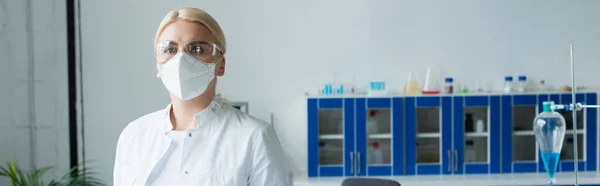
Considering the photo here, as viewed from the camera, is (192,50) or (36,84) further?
(36,84)

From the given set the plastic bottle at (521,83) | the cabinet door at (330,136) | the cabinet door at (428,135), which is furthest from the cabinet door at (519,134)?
the cabinet door at (330,136)

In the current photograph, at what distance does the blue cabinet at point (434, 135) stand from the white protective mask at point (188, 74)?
7.63 feet

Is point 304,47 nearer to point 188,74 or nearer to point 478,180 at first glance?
point 478,180

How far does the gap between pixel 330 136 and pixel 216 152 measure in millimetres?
2446

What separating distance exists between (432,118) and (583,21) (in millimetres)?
1311

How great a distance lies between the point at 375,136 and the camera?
388 centimetres

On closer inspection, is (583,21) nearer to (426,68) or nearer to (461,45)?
(461,45)

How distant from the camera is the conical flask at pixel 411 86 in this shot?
12.9 ft

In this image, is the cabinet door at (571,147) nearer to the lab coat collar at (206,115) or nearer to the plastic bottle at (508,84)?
Result: the plastic bottle at (508,84)

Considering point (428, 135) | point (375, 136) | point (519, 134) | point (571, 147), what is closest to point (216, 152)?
point (375, 136)

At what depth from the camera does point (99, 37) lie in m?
3.96

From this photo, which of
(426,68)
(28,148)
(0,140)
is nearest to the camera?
(0,140)

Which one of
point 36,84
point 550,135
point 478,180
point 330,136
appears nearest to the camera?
point 550,135

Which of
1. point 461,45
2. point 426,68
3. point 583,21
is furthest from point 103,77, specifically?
point 583,21
